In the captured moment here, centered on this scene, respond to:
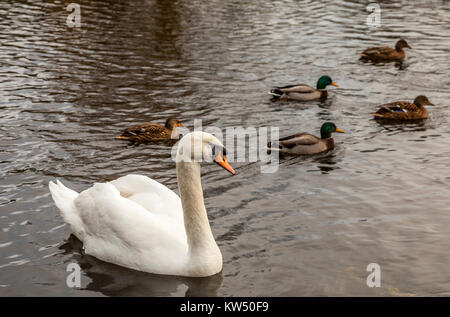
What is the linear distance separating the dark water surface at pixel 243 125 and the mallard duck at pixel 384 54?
48 centimetres

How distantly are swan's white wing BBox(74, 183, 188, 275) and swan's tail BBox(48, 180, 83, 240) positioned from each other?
38 cm

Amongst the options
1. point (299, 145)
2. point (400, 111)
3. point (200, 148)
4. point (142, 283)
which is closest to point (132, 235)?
point (142, 283)

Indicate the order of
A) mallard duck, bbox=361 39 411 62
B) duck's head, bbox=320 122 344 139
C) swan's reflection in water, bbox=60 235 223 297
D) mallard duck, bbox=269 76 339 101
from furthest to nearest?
1. mallard duck, bbox=361 39 411 62
2. mallard duck, bbox=269 76 339 101
3. duck's head, bbox=320 122 344 139
4. swan's reflection in water, bbox=60 235 223 297

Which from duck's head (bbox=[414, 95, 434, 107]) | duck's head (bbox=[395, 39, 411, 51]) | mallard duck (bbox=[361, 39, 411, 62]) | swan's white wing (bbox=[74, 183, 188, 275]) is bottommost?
swan's white wing (bbox=[74, 183, 188, 275])

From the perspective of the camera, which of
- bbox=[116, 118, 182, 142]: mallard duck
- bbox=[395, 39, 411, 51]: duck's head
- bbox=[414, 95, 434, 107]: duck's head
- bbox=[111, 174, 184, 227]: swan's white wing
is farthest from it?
bbox=[395, 39, 411, 51]: duck's head

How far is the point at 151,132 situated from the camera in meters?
13.6

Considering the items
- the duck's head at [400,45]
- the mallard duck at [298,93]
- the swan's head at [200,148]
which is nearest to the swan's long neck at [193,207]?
the swan's head at [200,148]

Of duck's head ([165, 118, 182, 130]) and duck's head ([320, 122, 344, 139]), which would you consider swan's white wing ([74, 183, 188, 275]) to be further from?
duck's head ([320, 122, 344, 139])

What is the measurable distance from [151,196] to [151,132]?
5.00 metres

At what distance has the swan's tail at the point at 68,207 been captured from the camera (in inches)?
352

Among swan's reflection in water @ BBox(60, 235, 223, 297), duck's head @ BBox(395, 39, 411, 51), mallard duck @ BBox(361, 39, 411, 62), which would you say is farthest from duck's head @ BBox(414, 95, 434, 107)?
swan's reflection in water @ BBox(60, 235, 223, 297)

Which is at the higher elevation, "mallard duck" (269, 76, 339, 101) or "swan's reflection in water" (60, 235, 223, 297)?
"mallard duck" (269, 76, 339, 101)

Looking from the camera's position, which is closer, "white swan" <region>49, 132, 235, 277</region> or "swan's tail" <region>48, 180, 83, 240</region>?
"white swan" <region>49, 132, 235, 277</region>

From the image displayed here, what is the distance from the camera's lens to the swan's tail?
895 cm
